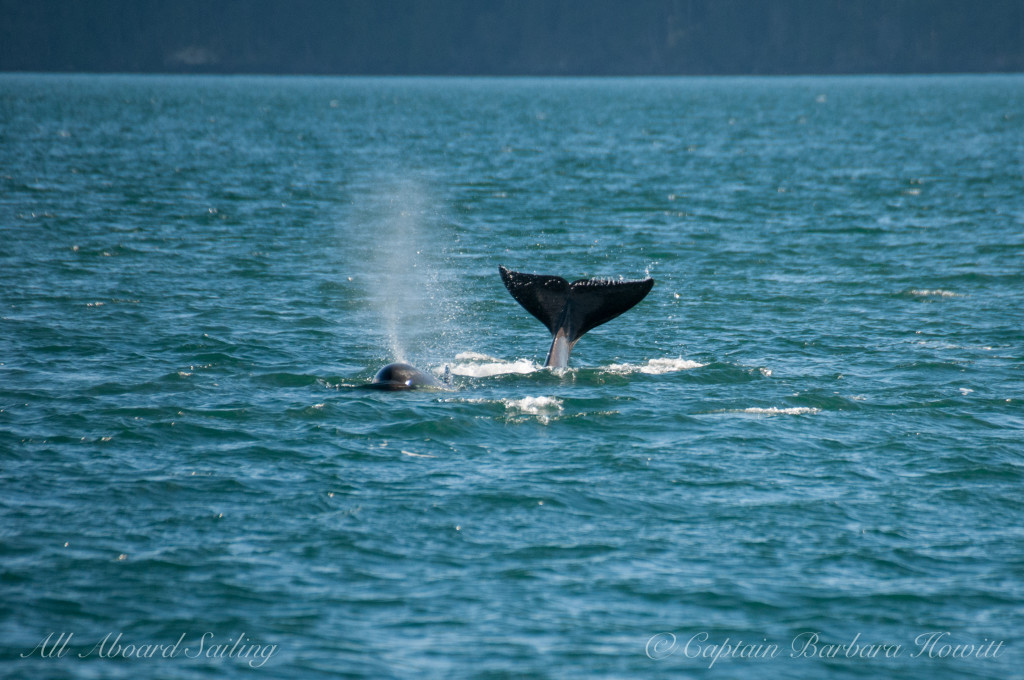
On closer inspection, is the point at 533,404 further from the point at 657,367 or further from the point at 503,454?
the point at 657,367

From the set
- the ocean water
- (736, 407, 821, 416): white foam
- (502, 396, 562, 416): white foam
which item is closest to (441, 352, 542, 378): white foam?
the ocean water

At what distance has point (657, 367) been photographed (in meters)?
21.3

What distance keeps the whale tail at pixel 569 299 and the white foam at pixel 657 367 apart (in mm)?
1186

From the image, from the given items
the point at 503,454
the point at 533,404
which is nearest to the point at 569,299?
the point at 533,404

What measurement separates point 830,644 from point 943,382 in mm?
10011

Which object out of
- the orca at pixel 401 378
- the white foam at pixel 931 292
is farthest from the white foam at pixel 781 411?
the white foam at pixel 931 292

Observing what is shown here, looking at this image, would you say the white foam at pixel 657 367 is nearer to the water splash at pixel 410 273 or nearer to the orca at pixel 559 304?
the orca at pixel 559 304

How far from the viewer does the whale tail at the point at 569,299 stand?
19.1 m

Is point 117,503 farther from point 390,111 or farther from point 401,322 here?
point 390,111

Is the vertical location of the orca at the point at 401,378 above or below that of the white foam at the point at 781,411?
above

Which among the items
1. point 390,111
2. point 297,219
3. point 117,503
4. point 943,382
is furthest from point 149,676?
point 390,111

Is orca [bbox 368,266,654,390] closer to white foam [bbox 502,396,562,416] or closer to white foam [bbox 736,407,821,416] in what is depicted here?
white foam [bbox 502,396,562,416]

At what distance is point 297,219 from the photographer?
41.8m

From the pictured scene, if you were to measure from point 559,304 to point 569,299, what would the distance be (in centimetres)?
23
